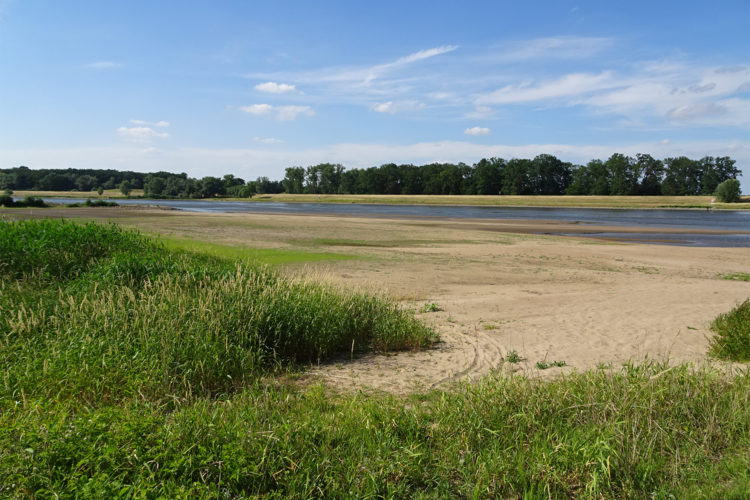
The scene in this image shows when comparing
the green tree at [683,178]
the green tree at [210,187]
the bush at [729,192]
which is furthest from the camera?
the green tree at [210,187]

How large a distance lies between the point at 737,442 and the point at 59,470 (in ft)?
21.3

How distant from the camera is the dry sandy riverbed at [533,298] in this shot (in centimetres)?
918

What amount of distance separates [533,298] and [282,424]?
11801 millimetres

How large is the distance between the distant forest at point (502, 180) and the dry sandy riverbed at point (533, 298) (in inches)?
4853

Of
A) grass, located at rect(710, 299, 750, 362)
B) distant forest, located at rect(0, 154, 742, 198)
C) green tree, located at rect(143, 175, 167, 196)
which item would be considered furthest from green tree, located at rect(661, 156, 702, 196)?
green tree, located at rect(143, 175, 167, 196)

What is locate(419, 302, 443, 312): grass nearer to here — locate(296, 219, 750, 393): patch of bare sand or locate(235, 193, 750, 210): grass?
locate(296, 219, 750, 393): patch of bare sand

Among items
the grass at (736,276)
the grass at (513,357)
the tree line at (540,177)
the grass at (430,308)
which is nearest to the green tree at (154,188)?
the tree line at (540,177)

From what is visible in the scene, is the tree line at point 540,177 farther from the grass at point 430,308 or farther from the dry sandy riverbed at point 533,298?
the grass at point 430,308

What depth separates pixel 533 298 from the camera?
51.0 feet

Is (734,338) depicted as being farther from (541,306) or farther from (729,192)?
(729,192)

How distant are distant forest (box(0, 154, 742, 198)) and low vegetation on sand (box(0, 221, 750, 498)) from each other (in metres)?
150

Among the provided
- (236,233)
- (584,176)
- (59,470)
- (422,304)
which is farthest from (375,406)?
(584,176)

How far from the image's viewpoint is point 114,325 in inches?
310

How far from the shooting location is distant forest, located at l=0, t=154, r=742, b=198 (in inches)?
5468
